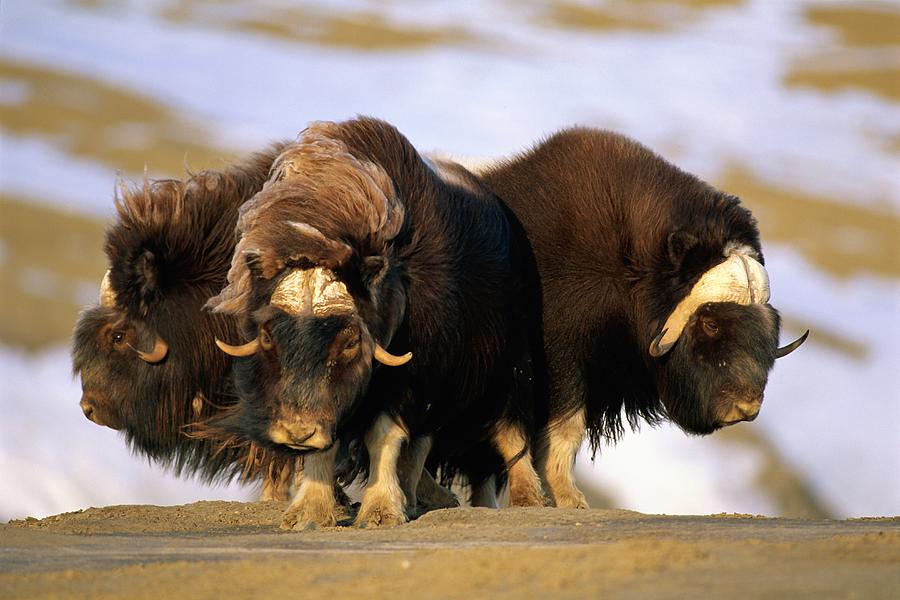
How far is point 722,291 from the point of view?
5.83m

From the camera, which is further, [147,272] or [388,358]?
[147,272]

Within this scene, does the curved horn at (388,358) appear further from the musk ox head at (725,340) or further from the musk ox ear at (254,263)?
the musk ox head at (725,340)

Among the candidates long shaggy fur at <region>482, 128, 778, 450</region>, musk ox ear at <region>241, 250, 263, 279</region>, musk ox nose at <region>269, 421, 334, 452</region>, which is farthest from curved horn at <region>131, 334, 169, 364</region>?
long shaggy fur at <region>482, 128, 778, 450</region>

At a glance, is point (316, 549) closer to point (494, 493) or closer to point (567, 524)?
point (567, 524)

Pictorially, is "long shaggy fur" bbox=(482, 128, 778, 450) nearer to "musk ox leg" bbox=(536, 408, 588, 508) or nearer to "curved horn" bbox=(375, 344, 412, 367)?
"musk ox leg" bbox=(536, 408, 588, 508)

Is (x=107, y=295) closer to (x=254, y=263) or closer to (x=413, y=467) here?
(x=254, y=263)

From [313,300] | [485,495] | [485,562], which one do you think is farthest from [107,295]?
[485,562]

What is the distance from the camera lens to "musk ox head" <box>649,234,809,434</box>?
580 cm

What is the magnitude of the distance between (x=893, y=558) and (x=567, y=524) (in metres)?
1.30

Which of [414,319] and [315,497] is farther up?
[414,319]

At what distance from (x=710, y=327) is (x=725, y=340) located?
0.26 ft

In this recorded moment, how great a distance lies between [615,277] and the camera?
20.1ft

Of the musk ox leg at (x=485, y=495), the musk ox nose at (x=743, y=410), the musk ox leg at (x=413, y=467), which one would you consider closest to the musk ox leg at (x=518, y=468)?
the musk ox leg at (x=413, y=467)

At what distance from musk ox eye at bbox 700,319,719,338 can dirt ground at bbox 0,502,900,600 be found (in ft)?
4.26
